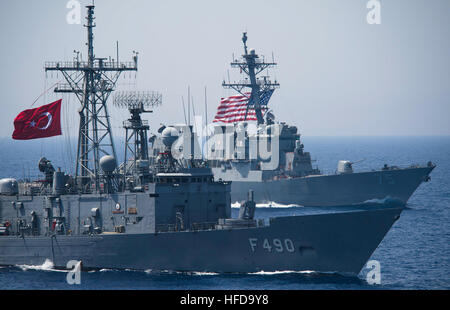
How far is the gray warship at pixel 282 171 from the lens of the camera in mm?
51625

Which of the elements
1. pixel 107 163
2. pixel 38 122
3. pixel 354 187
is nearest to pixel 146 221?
pixel 107 163

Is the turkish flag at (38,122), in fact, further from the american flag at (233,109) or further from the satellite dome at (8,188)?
the american flag at (233,109)

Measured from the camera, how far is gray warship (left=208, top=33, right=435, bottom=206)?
2032 inches

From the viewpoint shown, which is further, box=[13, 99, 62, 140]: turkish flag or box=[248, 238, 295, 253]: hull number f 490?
box=[13, 99, 62, 140]: turkish flag

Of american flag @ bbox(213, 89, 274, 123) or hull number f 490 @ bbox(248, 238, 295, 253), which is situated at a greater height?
american flag @ bbox(213, 89, 274, 123)

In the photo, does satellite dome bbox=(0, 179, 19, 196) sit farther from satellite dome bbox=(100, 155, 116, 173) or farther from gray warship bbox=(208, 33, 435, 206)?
gray warship bbox=(208, 33, 435, 206)

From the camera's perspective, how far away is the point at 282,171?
55281 millimetres

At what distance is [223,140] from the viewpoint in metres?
56.6

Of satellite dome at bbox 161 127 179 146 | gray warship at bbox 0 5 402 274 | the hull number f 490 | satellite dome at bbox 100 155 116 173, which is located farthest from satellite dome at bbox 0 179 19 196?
the hull number f 490

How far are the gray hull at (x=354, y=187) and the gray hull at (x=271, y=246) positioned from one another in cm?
2500

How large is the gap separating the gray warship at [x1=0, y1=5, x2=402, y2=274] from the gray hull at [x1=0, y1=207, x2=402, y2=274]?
1.6 inches

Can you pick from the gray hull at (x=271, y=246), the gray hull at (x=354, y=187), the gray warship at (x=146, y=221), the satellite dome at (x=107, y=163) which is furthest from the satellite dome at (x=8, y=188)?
the gray hull at (x=354, y=187)
